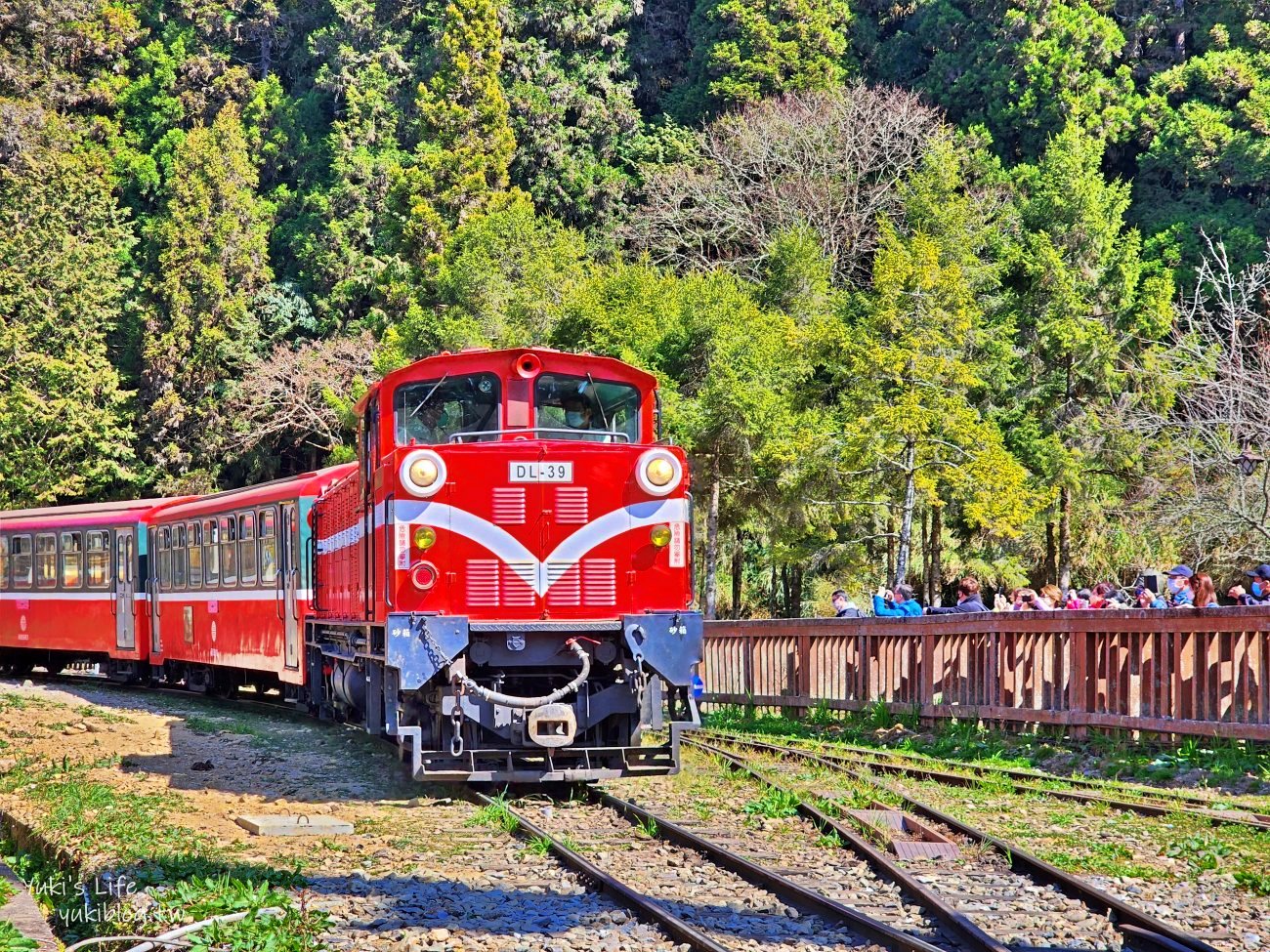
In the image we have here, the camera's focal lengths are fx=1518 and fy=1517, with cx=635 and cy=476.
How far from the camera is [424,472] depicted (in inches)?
451

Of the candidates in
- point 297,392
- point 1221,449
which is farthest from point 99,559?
point 297,392

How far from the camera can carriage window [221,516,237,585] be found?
20.8 meters

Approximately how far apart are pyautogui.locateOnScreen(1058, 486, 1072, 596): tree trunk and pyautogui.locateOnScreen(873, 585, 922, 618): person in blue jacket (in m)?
18.6

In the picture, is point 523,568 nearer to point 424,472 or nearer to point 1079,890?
point 424,472

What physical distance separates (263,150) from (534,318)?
27.1 meters

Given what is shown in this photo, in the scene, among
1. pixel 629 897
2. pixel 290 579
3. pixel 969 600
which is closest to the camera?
pixel 629 897

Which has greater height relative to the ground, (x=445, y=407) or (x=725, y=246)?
(x=725, y=246)

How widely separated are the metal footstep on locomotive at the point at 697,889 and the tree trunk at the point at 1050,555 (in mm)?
29170

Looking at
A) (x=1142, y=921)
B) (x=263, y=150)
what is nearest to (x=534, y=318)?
(x=263, y=150)

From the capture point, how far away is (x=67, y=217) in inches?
2120

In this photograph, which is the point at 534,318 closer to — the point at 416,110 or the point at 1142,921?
the point at 416,110

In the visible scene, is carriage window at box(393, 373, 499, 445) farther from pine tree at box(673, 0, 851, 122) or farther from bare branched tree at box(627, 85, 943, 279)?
pine tree at box(673, 0, 851, 122)

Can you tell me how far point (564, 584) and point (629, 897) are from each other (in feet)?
13.2

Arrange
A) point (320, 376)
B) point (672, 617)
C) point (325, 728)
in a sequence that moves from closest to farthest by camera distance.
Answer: point (672, 617)
point (325, 728)
point (320, 376)
